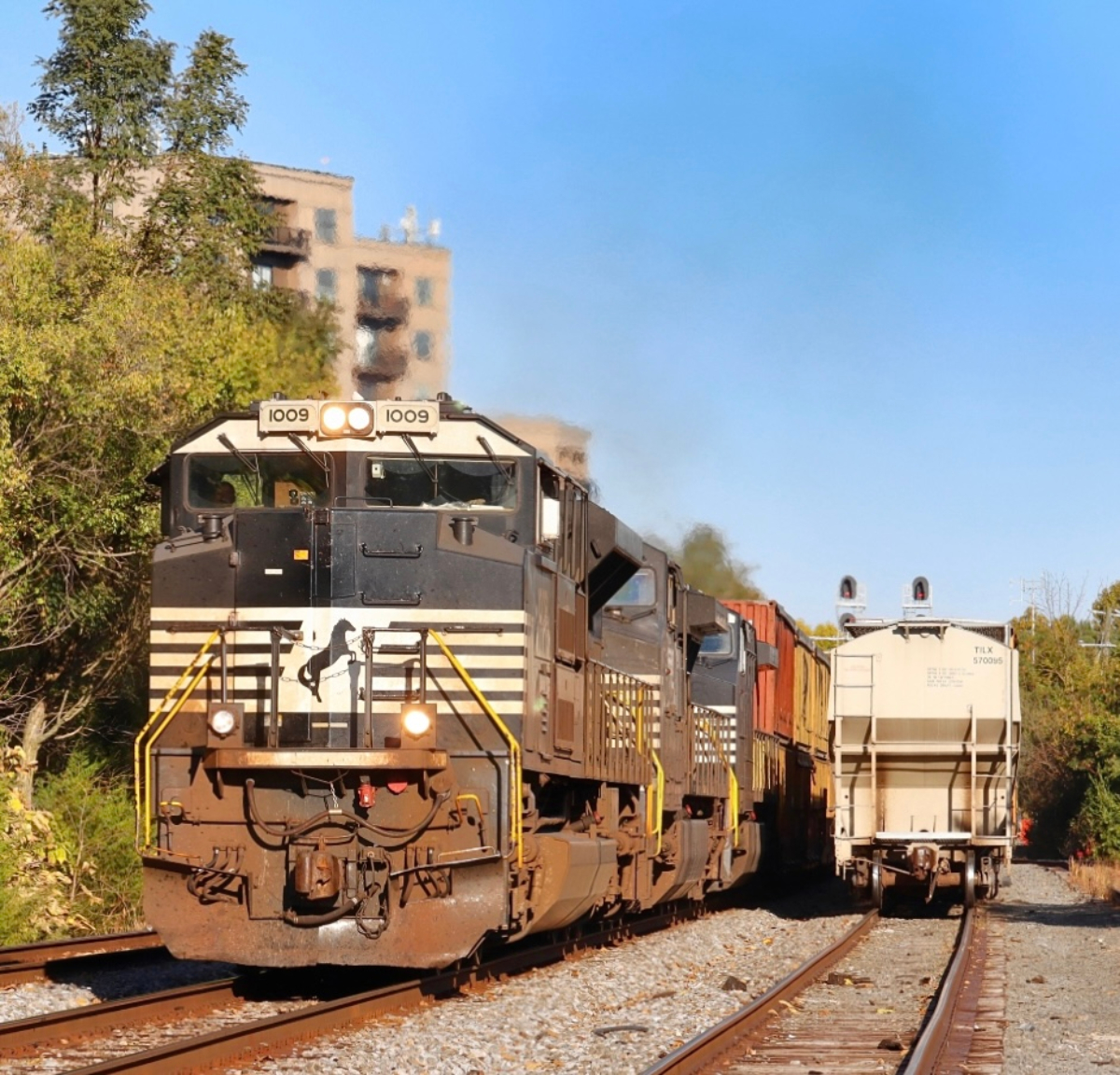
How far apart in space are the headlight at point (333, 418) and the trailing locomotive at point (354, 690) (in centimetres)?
1

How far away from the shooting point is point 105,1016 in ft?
34.2

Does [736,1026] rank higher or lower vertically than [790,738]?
lower

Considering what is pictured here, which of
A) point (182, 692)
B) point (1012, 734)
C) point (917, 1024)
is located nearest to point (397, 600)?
point (182, 692)

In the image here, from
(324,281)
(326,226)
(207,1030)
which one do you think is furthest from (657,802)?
(326,226)

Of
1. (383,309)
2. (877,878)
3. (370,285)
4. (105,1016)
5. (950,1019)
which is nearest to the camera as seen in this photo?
(105,1016)

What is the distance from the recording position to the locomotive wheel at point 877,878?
22.1 metres

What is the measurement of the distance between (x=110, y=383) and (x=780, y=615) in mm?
12669

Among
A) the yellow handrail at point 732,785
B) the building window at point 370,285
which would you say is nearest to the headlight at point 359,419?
the yellow handrail at point 732,785

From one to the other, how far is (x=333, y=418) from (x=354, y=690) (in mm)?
1904

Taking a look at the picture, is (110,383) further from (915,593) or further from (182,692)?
(915,593)

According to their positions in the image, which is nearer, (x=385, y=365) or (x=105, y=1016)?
(x=105, y=1016)

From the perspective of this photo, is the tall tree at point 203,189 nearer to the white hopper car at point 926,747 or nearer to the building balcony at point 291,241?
the white hopper car at point 926,747

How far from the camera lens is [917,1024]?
38.4ft

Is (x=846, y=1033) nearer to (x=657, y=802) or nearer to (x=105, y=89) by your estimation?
(x=657, y=802)
